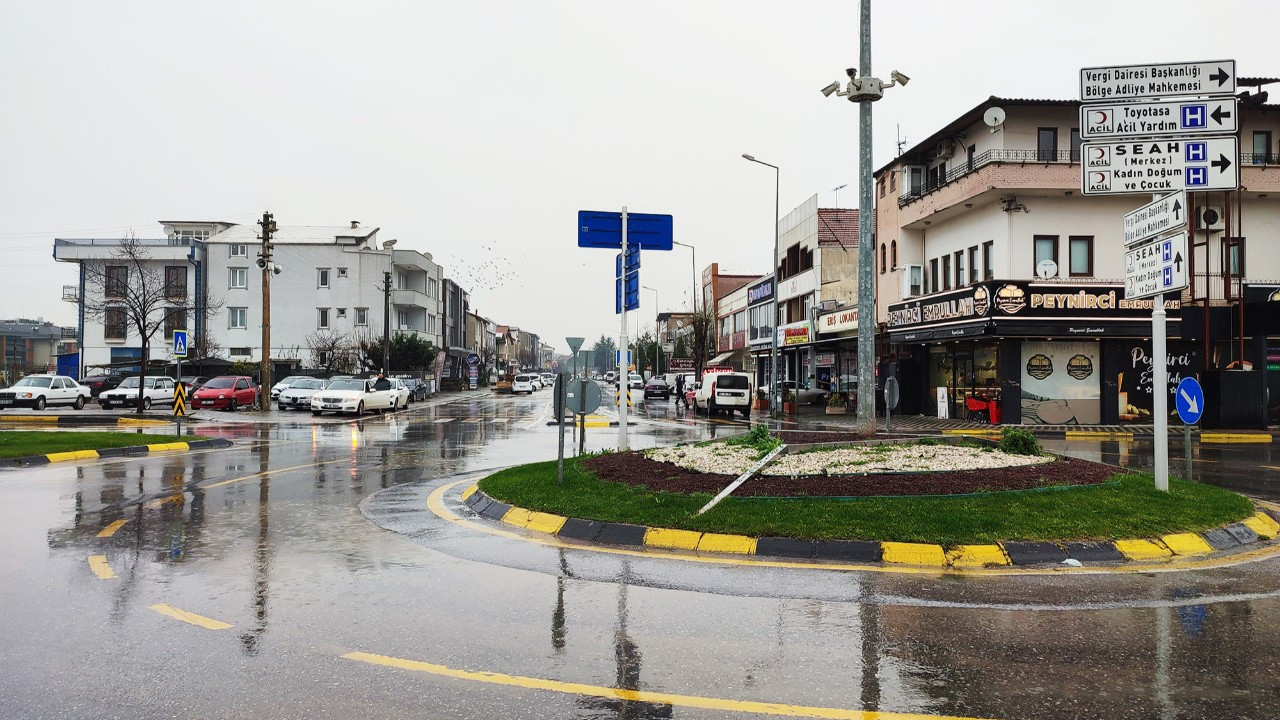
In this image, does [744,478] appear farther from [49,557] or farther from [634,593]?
[49,557]

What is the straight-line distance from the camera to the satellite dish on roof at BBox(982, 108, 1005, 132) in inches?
1188

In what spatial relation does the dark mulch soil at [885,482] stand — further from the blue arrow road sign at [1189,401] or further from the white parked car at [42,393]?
the white parked car at [42,393]

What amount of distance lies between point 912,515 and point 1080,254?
2621cm

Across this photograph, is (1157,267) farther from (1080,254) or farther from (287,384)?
(287,384)

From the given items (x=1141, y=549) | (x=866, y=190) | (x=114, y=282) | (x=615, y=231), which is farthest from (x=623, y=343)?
(x=114, y=282)

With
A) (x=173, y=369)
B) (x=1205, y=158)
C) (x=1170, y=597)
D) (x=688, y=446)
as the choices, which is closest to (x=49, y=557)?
(x=688, y=446)

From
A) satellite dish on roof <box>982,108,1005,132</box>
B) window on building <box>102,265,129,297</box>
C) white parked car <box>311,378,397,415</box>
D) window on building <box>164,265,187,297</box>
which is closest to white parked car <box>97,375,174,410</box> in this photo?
white parked car <box>311,378,397,415</box>

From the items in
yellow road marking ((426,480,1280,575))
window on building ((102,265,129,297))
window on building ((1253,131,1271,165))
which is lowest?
yellow road marking ((426,480,1280,575))

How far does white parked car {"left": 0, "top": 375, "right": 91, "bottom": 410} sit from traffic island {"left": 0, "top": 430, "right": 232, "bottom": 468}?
20.5 meters

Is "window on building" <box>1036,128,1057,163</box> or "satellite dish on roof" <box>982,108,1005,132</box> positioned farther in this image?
"window on building" <box>1036,128,1057,163</box>

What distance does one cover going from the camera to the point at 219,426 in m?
28.8

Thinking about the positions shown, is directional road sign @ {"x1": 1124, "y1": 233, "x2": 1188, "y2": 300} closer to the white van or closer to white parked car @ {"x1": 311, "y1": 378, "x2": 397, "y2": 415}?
the white van

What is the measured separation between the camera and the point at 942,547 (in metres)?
7.94

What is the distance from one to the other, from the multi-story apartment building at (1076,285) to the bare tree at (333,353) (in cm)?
4582
